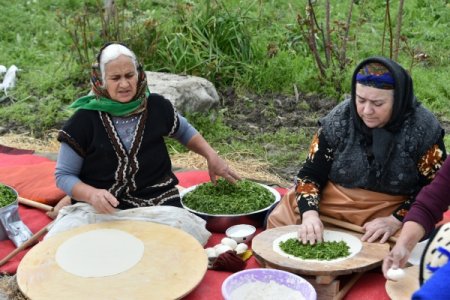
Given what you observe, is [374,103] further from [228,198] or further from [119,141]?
[119,141]

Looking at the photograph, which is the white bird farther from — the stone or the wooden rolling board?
the wooden rolling board

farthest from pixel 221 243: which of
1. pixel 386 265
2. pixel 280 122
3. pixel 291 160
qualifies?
pixel 280 122

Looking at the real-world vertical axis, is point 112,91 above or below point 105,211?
above

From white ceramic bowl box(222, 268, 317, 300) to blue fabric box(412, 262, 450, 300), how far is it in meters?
1.45

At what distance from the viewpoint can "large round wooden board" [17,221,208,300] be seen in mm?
2979

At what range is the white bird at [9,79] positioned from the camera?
22.5 ft

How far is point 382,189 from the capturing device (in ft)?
11.2

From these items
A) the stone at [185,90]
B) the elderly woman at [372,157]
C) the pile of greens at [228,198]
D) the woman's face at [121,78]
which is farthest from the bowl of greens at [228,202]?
the stone at [185,90]

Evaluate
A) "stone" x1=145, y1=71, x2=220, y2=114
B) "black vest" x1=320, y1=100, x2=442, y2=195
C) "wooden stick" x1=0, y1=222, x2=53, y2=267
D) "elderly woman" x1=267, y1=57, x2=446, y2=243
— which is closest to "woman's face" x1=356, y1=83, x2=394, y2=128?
"elderly woman" x1=267, y1=57, x2=446, y2=243

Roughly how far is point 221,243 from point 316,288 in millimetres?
720

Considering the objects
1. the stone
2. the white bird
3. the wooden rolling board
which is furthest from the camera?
the white bird

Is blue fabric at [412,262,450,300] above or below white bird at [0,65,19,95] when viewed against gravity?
above

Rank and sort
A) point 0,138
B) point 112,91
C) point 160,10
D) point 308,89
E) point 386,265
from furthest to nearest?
point 160,10
point 308,89
point 0,138
point 112,91
point 386,265

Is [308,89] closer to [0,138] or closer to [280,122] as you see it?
[280,122]
